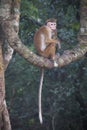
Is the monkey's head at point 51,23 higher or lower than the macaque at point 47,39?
higher

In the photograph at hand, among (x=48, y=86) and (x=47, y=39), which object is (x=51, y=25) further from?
(x=48, y=86)

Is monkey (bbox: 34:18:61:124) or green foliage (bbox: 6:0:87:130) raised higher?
monkey (bbox: 34:18:61:124)

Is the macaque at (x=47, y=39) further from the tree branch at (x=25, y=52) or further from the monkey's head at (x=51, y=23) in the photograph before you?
the tree branch at (x=25, y=52)

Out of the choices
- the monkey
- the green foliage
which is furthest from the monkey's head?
the green foliage

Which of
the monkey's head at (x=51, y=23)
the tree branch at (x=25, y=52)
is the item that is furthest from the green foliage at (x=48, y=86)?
the tree branch at (x=25, y=52)

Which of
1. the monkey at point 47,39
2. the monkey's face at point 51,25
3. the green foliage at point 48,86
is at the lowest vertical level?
the green foliage at point 48,86

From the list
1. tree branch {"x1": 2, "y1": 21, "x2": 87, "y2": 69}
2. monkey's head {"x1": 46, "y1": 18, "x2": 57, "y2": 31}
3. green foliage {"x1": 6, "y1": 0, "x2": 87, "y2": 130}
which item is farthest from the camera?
green foliage {"x1": 6, "y1": 0, "x2": 87, "y2": 130}

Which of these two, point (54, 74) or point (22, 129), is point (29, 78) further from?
point (22, 129)

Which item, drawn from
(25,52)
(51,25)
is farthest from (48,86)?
(25,52)

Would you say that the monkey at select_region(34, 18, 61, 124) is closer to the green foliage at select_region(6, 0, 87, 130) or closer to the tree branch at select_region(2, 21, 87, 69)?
the tree branch at select_region(2, 21, 87, 69)

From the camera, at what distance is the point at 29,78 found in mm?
6605

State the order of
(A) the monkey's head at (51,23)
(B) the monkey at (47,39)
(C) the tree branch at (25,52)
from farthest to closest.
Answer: (A) the monkey's head at (51,23) → (B) the monkey at (47,39) → (C) the tree branch at (25,52)

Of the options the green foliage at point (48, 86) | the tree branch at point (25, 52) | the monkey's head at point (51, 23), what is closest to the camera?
the tree branch at point (25, 52)

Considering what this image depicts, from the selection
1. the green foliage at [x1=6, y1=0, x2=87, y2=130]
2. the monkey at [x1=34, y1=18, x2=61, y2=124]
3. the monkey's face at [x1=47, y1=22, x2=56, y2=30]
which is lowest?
the green foliage at [x1=6, y1=0, x2=87, y2=130]
